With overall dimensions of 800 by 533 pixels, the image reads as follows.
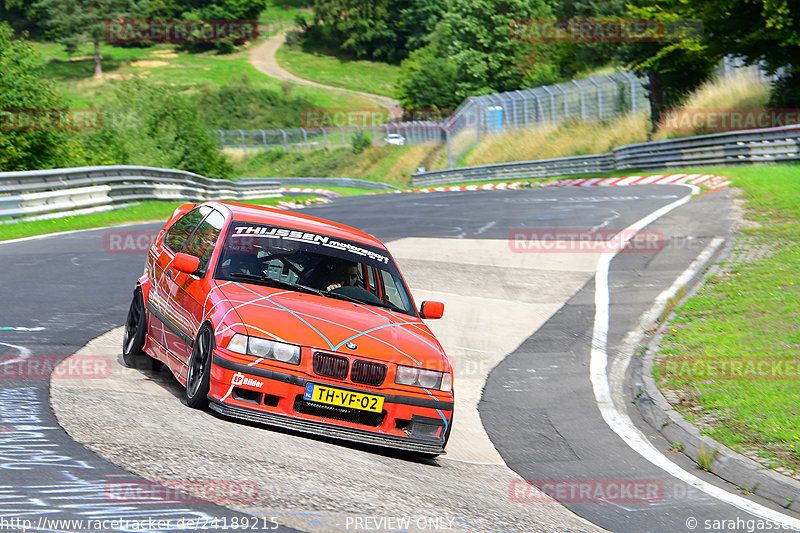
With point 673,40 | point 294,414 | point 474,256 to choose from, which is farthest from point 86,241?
point 673,40

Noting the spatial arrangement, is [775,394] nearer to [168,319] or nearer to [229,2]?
[168,319]

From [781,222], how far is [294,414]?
13.5 metres

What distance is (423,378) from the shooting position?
6.93 m

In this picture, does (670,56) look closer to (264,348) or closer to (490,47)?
(264,348)

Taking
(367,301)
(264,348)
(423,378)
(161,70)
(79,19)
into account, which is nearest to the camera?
(264,348)

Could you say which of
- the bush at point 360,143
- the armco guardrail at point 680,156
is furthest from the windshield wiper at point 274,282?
the bush at point 360,143

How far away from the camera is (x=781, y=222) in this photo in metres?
17.4

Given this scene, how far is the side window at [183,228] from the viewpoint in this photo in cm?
856

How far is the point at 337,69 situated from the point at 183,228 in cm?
12038

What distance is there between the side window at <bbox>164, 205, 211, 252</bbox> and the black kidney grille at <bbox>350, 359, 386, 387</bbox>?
259 centimetres

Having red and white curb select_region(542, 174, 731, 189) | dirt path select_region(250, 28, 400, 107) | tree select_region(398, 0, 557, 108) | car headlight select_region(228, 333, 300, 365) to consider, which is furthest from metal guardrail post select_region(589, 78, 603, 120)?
dirt path select_region(250, 28, 400, 107)

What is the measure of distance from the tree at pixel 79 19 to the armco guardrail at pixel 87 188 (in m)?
87.5

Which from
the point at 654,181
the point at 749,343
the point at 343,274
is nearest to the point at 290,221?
the point at 343,274

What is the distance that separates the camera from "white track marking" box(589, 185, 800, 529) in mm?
6340
